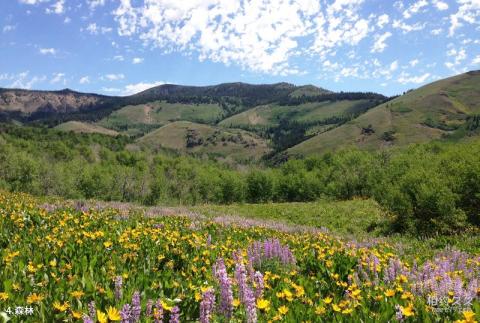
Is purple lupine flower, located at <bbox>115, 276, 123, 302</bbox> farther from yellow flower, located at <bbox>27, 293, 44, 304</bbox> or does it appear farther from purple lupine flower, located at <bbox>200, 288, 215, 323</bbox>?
purple lupine flower, located at <bbox>200, 288, 215, 323</bbox>

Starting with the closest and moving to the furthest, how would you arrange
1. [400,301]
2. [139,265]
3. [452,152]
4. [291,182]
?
[400,301]
[139,265]
[452,152]
[291,182]

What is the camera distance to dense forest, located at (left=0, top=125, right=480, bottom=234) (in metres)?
22.6

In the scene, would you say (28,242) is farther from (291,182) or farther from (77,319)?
(291,182)

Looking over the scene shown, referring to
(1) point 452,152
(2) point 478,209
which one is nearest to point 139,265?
(2) point 478,209

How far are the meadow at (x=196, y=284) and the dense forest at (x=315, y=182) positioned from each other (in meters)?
15.3

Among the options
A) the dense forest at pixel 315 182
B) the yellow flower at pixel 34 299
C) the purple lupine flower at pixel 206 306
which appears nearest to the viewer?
the purple lupine flower at pixel 206 306

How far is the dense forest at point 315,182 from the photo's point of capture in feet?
74.2

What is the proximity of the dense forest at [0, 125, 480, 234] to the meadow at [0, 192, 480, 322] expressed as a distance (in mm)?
15286

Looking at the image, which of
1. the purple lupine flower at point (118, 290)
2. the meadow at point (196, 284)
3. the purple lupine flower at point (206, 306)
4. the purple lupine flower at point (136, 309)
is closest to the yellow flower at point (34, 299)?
the meadow at point (196, 284)

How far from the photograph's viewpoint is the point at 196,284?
5.81 meters

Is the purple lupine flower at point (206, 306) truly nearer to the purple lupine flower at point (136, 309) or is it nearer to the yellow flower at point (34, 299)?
the purple lupine flower at point (136, 309)

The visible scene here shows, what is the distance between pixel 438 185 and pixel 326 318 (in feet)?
67.5

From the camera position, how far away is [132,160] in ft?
497

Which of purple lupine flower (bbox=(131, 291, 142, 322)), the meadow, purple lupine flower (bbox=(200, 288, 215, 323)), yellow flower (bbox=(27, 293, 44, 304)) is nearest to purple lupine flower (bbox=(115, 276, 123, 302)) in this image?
the meadow
